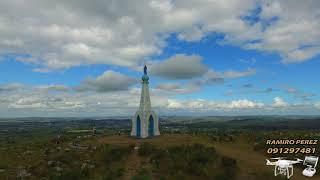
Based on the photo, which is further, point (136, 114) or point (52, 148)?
point (136, 114)

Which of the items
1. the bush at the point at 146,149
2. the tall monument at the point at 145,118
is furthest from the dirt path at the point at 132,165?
the tall monument at the point at 145,118

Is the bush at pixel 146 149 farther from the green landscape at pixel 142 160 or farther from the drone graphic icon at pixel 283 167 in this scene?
the drone graphic icon at pixel 283 167

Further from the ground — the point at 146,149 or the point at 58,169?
the point at 146,149

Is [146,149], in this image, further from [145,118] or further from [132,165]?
[145,118]

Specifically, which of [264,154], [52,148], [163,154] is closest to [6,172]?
[52,148]

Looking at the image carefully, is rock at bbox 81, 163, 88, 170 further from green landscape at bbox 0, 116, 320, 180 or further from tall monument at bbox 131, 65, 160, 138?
tall monument at bbox 131, 65, 160, 138

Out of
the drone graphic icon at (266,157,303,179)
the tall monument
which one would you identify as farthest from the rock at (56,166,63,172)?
the drone graphic icon at (266,157,303,179)

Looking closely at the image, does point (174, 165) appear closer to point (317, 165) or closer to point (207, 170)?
point (207, 170)

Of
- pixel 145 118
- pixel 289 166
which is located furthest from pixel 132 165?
pixel 289 166
